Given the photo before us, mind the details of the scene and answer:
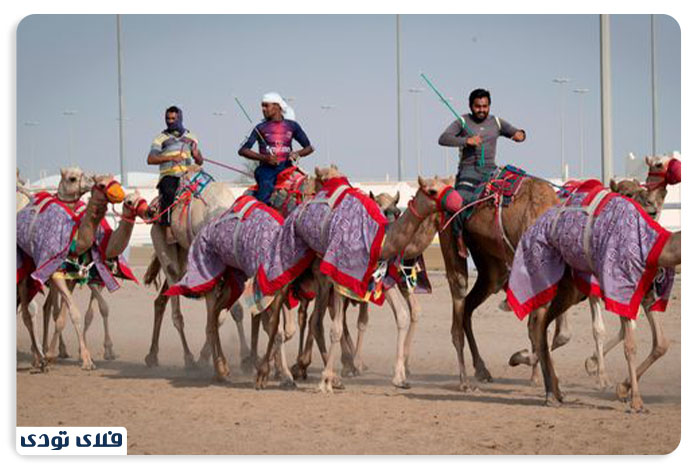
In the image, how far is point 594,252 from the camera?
515 inches

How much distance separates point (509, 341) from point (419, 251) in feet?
10.3

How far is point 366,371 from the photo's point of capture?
16922mm

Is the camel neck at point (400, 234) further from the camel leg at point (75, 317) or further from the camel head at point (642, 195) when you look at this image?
the camel leg at point (75, 317)

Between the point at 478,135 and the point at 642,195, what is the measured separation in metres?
1.62

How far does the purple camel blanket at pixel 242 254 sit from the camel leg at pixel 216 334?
0.15 m

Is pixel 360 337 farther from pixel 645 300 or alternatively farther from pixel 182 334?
pixel 645 300

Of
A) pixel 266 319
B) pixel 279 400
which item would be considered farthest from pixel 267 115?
pixel 279 400

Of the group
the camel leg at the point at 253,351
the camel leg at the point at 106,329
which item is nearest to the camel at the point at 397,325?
the camel leg at the point at 253,351

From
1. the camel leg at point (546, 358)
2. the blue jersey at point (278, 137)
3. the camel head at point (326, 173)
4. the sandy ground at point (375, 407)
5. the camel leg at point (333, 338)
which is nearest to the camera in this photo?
the sandy ground at point (375, 407)

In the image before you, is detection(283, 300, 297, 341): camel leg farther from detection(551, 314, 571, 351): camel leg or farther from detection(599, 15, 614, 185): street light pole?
detection(599, 15, 614, 185): street light pole

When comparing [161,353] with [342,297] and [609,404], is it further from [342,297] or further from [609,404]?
[609,404]

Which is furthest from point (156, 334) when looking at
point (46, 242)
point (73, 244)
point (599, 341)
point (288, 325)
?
point (599, 341)

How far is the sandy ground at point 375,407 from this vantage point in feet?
40.9

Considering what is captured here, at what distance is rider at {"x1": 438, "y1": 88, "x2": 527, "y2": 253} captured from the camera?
49.9 feet
